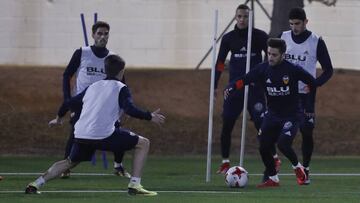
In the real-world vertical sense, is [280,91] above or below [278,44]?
below

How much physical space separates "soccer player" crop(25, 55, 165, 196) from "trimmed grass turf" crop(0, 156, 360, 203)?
0.23 meters

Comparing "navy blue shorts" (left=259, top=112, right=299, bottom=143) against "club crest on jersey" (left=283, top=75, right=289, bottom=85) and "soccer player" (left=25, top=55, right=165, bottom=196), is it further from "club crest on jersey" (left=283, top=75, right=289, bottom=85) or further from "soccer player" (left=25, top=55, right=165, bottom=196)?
"soccer player" (left=25, top=55, right=165, bottom=196)

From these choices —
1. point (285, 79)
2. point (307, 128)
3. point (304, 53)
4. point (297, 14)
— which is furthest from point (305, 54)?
point (285, 79)

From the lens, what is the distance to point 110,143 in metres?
13.2

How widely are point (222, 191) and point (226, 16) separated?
45.2 ft

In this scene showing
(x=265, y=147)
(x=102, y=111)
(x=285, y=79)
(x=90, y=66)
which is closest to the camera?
(x=102, y=111)

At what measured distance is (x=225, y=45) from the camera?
1719cm

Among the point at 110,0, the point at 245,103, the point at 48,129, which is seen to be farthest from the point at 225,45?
the point at 110,0

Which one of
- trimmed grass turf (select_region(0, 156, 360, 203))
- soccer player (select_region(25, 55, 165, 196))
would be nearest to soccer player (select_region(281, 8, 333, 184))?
trimmed grass turf (select_region(0, 156, 360, 203))

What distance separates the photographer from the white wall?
26922mm

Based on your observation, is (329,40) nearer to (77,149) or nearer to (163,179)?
(163,179)

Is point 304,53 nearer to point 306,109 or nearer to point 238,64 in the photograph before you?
point 306,109

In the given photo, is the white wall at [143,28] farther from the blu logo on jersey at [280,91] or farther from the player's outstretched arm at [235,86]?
the blu logo on jersey at [280,91]

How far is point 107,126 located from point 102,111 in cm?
17
